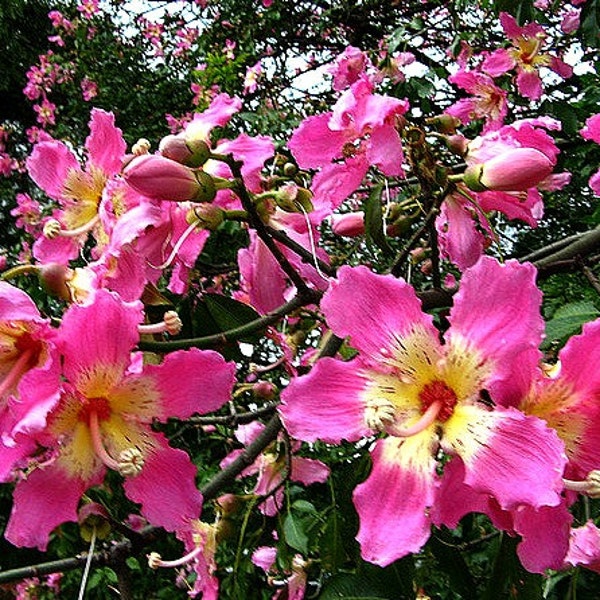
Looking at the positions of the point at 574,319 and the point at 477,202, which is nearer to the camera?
the point at 477,202

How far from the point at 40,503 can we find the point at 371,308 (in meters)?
0.31

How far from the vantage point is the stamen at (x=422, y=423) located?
631mm

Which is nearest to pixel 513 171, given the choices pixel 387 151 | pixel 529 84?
pixel 387 151

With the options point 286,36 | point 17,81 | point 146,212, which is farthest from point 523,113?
point 17,81

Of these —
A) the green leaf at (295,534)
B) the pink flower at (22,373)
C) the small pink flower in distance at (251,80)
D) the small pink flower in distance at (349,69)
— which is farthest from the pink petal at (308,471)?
the small pink flower in distance at (251,80)

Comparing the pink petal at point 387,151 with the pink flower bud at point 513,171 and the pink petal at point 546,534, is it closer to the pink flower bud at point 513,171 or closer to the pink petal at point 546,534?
the pink flower bud at point 513,171

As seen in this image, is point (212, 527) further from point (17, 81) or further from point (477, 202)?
point (17, 81)

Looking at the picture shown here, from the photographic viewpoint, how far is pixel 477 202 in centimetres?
83

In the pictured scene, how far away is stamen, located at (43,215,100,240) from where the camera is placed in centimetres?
86

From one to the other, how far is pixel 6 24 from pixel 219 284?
409cm

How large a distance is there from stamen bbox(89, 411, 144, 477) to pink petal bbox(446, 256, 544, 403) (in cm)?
27

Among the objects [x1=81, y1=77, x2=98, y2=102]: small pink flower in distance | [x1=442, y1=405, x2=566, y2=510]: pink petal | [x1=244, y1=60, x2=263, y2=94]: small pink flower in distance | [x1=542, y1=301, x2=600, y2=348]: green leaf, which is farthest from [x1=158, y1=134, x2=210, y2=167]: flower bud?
[x1=81, y1=77, x2=98, y2=102]: small pink flower in distance

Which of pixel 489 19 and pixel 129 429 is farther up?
pixel 129 429

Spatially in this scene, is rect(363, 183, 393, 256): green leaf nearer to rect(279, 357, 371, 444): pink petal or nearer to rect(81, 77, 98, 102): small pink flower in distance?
rect(279, 357, 371, 444): pink petal
